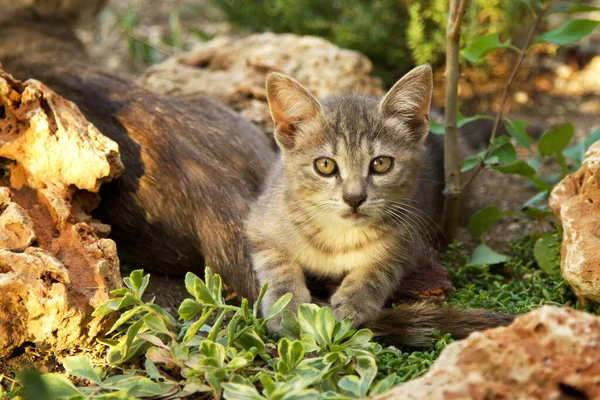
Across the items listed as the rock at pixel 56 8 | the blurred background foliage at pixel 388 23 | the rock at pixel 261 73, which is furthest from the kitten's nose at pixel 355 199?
the rock at pixel 56 8

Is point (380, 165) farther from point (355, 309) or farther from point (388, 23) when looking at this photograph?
point (388, 23)

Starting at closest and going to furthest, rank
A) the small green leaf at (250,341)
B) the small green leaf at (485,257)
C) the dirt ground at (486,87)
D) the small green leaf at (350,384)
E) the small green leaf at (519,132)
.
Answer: the small green leaf at (350,384)
the small green leaf at (250,341)
the small green leaf at (485,257)
the small green leaf at (519,132)
the dirt ground at (486,87)

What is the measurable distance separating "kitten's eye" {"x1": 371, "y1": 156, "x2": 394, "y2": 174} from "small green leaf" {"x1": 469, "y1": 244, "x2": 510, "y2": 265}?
837 mm

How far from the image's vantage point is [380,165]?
2896mm

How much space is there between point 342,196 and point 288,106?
533 mm

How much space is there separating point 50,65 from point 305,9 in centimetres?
238

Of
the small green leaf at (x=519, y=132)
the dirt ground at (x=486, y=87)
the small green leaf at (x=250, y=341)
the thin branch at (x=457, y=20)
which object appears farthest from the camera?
the dirt ground at (x=486, y=87)

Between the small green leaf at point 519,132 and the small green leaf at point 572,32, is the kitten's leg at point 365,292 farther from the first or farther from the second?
the small green leaf at point 572,32

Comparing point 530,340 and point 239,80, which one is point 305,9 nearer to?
point 239,80

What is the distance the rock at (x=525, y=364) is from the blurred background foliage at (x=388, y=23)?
11.7 feet

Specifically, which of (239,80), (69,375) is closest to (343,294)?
(69,375)

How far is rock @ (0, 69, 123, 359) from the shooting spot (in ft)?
8.01

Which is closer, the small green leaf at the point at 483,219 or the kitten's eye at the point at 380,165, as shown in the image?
the kitten's eye at the point at 380,165

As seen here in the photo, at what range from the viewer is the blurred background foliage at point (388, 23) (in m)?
5.25
